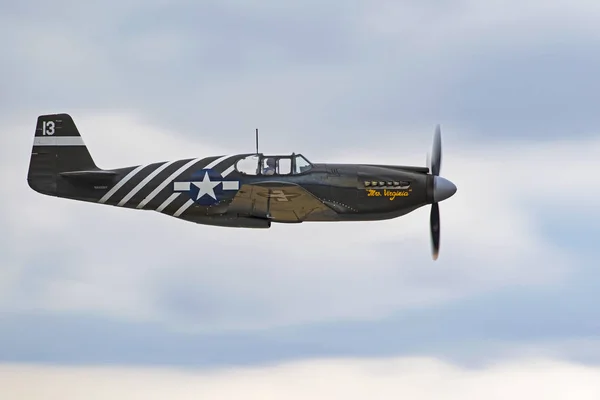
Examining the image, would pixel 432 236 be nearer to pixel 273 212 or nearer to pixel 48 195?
pixel 273 212

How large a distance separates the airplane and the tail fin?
33 cm

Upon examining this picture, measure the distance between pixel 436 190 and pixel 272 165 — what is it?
4941 mm

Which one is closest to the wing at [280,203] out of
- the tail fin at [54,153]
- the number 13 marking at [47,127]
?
the tail fin at [54,153]

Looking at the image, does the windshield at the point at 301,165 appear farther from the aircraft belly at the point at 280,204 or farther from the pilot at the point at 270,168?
the aircraft belly at the point at 280,204

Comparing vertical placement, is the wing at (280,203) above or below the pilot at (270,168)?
below

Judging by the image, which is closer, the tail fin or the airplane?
the airplane

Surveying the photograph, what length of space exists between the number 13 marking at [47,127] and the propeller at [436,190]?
39.4ft

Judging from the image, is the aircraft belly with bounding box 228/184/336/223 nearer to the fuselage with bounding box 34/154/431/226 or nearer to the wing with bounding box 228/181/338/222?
the wing with bounding box 228/181/338/222

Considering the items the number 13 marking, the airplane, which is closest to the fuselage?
the airplane

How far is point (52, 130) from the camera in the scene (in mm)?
35125

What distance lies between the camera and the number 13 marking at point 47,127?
35.1m

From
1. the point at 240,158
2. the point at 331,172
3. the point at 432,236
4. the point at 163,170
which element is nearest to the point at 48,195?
the point at 163,170

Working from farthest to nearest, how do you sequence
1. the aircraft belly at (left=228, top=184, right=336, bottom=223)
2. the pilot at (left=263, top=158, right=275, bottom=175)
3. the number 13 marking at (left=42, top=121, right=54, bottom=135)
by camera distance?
the number 13 marking at (left=42, top=121, right=54, bottom=135) < the pilot at (left=263, top=158, right=275, bottom=175) < the aircraft belly at (left=228, top=184, right=336, bottom=223)

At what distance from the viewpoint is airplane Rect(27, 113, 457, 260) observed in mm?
31297
